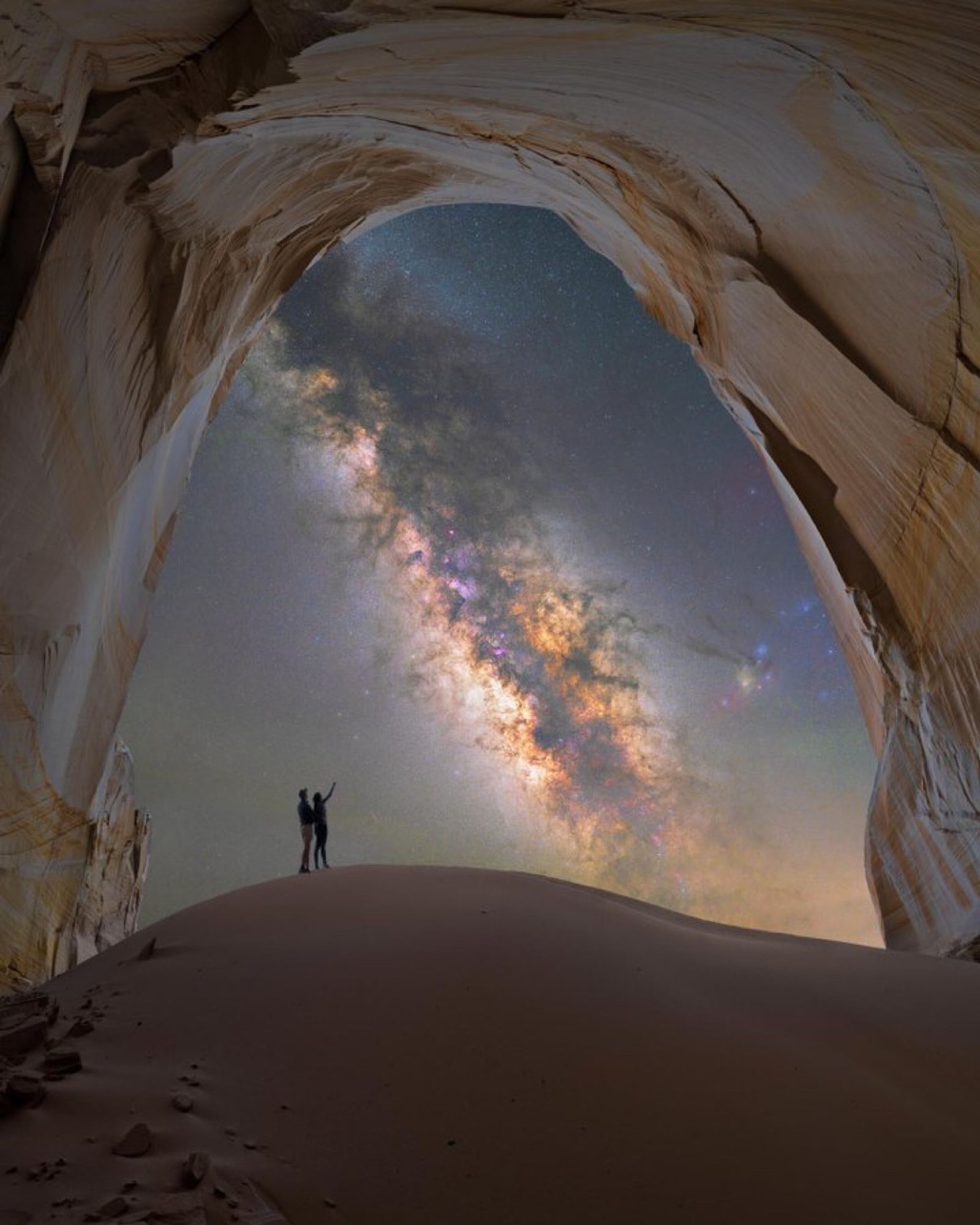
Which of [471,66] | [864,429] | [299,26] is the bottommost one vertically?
[864,429]

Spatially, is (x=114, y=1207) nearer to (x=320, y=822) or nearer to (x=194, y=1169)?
(x=194, y=1169)

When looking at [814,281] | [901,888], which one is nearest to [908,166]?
[814,281]

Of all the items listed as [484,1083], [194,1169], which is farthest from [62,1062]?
[484,1083]

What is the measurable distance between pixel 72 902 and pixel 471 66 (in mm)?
7682

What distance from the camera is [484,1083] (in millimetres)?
2766

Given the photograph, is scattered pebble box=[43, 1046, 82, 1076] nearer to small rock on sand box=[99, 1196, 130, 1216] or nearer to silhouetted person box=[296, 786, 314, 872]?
small rock on sand box=[99, 1196, 130, 1216]

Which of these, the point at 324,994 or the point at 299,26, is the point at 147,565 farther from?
the point at 324,994

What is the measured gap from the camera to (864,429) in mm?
6625

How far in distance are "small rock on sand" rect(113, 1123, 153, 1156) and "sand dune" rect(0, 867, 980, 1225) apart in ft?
0.04

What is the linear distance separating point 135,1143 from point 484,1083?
1.18 meters

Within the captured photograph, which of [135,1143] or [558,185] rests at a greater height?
[558,185]

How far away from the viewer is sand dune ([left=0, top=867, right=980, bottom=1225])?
2.17 m

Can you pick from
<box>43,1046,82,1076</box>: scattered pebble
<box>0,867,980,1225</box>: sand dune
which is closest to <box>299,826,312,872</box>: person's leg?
<box>0,867,980,1225</box>: sand dune

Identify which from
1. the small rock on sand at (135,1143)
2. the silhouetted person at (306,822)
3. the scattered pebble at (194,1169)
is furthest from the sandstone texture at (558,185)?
the scattered pebble at (194,1169)
